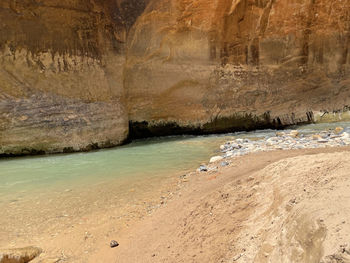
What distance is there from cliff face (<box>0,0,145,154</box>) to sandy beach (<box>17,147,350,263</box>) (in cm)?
411

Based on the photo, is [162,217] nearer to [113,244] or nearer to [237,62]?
[113,244]

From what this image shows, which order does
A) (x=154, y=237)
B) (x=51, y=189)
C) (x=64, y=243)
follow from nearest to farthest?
1. (x=154, y=237)
2. (x=64, y=243)
3. (x=51, y=189)

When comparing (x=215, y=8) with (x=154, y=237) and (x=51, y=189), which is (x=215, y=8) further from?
(x=154, y=237)

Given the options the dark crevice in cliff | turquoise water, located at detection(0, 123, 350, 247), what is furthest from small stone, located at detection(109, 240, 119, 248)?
the dark crevice in cliff

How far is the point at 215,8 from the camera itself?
24.8 ft

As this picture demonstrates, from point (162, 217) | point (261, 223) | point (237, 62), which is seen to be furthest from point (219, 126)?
point (261, 223)

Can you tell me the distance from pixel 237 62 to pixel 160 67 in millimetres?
2225

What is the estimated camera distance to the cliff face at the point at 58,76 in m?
5.68

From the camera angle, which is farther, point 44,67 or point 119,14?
point 119,14

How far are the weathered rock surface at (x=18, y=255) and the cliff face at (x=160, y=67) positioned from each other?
14.4 ft

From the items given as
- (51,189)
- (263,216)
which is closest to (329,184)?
(263,216)

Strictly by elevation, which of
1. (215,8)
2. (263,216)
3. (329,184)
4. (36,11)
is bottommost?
(263,216)

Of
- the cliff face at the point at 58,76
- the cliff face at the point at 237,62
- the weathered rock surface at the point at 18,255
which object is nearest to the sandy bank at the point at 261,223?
the weathered rock surface at the point at 18,255

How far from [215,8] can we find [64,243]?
713cm
